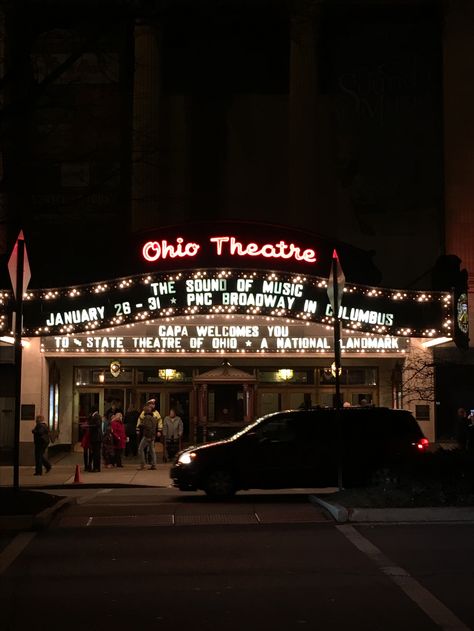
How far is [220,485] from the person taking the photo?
19.2m

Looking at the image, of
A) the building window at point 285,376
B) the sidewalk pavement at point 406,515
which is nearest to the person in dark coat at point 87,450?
the building window at point 285,376

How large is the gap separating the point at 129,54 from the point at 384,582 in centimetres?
2923

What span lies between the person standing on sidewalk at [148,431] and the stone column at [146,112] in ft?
28.3

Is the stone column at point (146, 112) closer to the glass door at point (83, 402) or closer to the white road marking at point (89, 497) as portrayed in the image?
the glass door at point (83, 402)

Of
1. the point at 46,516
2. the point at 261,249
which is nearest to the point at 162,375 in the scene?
the point at 261,249

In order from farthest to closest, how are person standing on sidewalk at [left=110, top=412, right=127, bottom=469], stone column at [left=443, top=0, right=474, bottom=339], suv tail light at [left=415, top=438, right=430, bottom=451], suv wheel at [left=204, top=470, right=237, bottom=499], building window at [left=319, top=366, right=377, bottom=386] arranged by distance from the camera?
stone column at [left=443, top=0, right=474, bottom=339], building window at [left=319, top=366, right=377, bottom=386], person standing on sidewalk at [left=110, top=412, right=127, bottom=469], suv tail light at [left=415, top=438, right=430, bottom=451], suv wheel at [left=204, top=470, right=237, bottom=499]

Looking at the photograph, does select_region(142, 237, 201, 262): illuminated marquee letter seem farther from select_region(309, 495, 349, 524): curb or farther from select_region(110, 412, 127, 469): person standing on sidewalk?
select_region(309, 495, 349, 524): curb

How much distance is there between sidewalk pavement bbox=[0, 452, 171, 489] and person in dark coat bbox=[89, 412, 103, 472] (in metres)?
0.34

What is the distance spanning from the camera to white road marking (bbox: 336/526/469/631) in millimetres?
8125

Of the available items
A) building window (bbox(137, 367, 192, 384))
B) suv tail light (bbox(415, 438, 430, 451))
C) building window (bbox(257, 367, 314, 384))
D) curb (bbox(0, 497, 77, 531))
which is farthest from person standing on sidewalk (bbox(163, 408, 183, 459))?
curb (bbox(0, 497, 77, 531))

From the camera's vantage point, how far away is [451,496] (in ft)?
50.0

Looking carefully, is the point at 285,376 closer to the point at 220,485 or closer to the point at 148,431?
the point at 148,431

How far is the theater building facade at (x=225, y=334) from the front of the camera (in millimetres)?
26641

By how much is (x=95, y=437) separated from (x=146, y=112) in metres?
13.0
